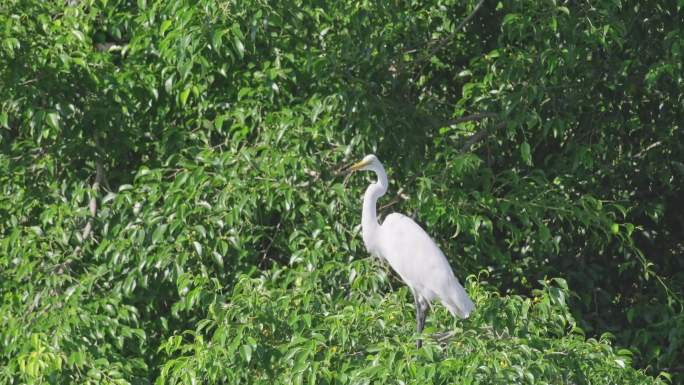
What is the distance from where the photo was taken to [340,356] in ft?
10.9

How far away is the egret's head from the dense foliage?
0.16 metres

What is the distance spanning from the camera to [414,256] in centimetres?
405

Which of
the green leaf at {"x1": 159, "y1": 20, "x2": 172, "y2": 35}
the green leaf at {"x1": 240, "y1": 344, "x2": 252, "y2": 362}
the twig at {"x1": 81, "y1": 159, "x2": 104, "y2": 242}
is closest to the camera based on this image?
the green leaf at {"x1": 240, "y1": 344, "x2": 252, "y2": 362}

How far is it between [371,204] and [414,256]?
0.22 meters

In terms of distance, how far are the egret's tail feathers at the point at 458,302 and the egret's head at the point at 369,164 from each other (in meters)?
0.48

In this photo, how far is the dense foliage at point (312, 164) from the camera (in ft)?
13.4

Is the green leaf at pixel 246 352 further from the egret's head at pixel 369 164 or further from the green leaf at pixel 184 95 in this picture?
the green leaf at pixel 184 95

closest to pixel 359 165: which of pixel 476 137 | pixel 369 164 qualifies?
pixel 369 164

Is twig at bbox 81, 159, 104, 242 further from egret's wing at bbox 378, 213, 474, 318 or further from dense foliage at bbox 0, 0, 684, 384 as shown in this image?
egret's wing at bbox 378, 213, 474, 318

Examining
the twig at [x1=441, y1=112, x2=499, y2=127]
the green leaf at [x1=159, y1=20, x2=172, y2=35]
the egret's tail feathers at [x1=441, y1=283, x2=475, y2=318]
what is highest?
the green leaf at [x1=159, y1=20, x2=172, y2=35]

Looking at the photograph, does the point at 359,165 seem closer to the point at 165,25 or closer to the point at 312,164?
the point at 312,164

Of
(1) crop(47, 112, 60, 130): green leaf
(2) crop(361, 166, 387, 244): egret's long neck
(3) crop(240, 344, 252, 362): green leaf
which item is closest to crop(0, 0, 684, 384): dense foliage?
(1) crop(47, 112, 60, 130): green leaf

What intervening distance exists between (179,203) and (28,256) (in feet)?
2.25

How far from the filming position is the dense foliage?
407cm
